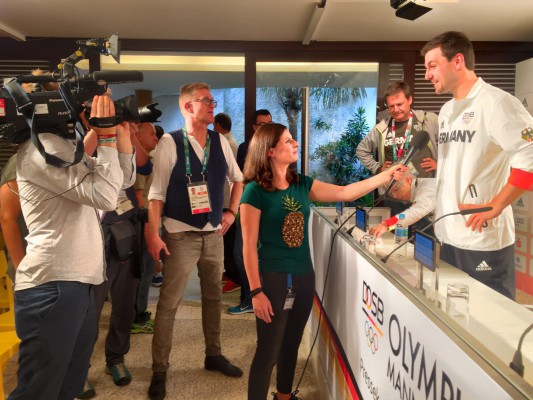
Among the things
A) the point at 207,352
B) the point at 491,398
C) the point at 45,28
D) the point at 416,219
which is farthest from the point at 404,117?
the point at 45,28

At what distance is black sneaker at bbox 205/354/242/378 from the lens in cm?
265

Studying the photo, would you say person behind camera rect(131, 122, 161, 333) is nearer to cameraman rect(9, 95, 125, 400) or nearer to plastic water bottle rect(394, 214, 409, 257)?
cameraman rect(9, 95, 125, 400)

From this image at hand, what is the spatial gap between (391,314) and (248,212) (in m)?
0.78

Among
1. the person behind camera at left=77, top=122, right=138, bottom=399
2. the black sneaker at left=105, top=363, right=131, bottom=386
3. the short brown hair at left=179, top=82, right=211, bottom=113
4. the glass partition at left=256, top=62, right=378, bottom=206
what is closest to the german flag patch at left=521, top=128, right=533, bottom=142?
the short brown hair at left=179, top=82, right=211, bottom=113

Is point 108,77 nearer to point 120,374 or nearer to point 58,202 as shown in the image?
point 58,202

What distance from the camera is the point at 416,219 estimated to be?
2152 millimetres

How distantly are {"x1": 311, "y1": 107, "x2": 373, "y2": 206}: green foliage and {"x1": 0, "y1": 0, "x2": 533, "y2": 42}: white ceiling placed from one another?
1.05 m

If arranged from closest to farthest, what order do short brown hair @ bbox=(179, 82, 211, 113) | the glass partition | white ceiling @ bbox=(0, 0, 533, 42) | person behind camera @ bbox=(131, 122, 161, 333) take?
short brown hair @ bbox=(179, 82, 211, 113) < person behind camera @ bbox=(131, 122, 161, 333) < white ceiling @ bbox=(0, 0, 533, 42) < the glass partition

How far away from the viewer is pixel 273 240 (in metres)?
1.91

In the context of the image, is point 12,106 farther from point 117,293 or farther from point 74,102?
point 117,293

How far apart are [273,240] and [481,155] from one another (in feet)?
3.00

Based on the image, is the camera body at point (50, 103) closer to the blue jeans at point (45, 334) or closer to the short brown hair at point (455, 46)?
the blue jeans at point (45, 334)

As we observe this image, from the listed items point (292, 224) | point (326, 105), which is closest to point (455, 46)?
point (292, 224)

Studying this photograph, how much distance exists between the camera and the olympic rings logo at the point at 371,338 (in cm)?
144
